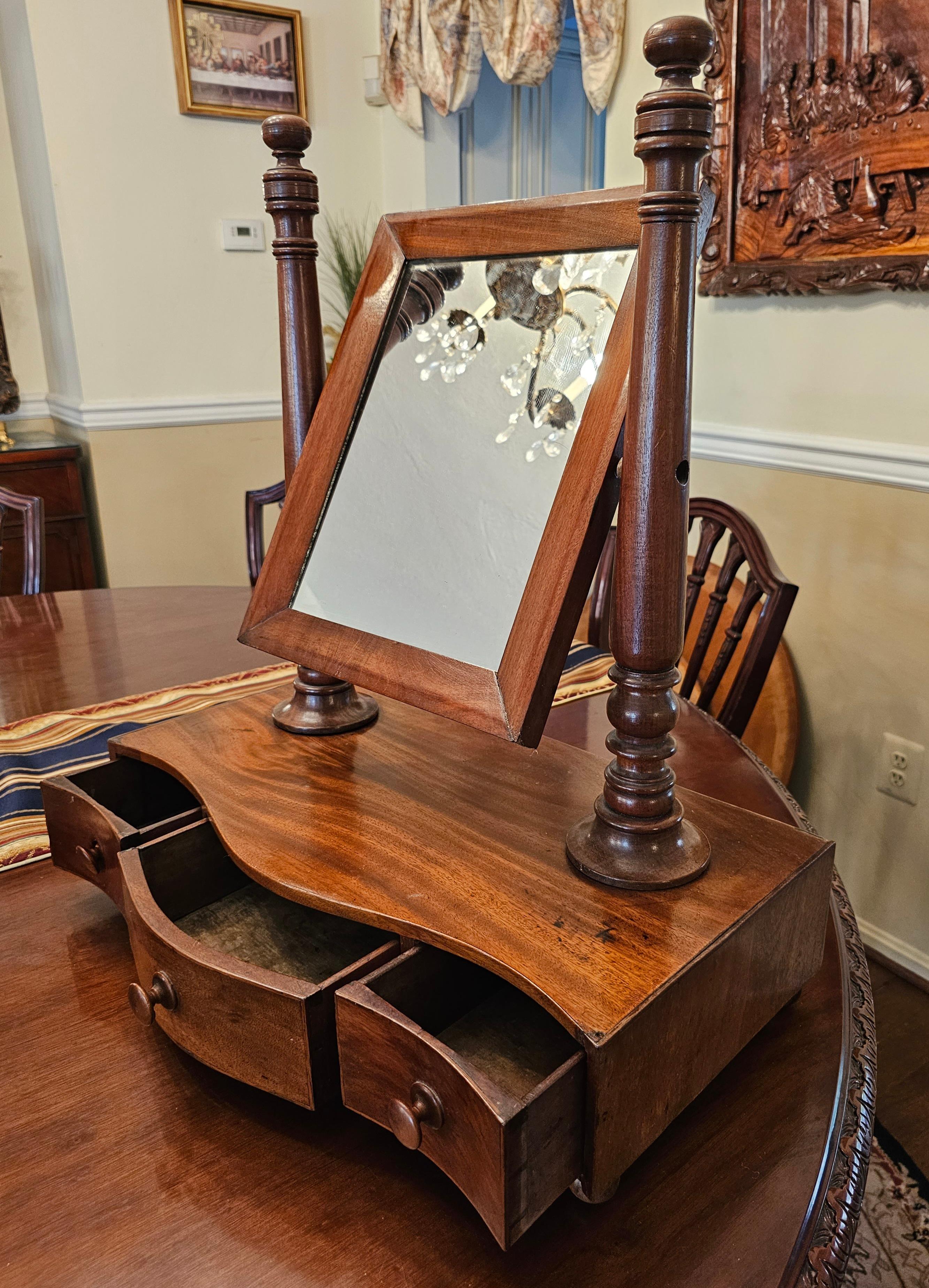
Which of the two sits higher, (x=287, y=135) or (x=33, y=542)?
(x=287, y=135)

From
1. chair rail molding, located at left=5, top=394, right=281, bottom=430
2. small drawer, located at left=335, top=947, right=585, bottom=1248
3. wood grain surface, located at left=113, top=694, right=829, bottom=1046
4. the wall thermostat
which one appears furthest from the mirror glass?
the wall thermostat

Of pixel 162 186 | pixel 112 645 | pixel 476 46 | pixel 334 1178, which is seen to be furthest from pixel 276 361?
pixel 334 1178

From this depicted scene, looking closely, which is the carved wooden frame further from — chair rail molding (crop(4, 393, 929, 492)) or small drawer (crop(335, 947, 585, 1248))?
chair rail molding (crop(4, 393, 929, 492))

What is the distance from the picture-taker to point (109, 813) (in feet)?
2.53

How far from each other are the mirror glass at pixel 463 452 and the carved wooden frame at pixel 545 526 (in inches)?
0.4

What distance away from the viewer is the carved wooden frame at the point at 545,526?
656 mm

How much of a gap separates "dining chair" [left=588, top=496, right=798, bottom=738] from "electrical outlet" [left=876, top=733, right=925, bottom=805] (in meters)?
0.45

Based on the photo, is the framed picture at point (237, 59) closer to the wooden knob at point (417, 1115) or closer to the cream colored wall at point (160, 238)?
the cream colored wall at point (160, 238)

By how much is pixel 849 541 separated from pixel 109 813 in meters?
1.60

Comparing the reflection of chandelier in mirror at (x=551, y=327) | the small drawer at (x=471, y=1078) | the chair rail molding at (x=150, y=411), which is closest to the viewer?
the small drawer at (x=471, y=1078)

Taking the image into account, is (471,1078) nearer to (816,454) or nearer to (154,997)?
(154,997)

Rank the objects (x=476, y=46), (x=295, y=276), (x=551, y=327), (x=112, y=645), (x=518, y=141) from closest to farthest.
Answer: (x=551, y=327) < (x=295, y=276) < (x=112, y=645) < (x=476, y=46) < (x=518, y=141)

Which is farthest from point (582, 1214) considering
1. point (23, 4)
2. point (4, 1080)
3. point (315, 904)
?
point (23, 4)

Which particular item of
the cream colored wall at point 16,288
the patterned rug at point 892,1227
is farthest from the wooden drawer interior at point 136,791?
the cream colored wall at point 16,288
